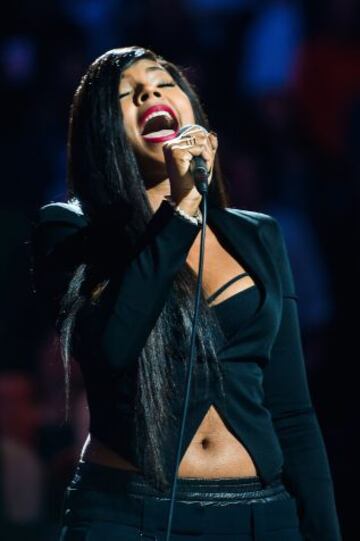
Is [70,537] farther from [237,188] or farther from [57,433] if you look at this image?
[237,188]

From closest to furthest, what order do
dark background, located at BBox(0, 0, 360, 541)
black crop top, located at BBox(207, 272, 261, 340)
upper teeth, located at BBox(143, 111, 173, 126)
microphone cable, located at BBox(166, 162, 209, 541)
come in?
1. microphone cable, located at BBox(166, 162, 209, 541)
2. black crop top, located at BBox(207, 272, 261, 340)
3. upper teeth, located at BBox(143, 111, 173, 126)
4. dark background, located at BBox(0, 0, 360, 541)

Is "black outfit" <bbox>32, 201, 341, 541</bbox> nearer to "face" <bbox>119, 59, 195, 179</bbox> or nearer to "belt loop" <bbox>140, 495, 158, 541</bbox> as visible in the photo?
"belt loop" <bbox>140, 495, 158, 541</bbox>

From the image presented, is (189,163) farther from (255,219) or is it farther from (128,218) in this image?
(255,219)

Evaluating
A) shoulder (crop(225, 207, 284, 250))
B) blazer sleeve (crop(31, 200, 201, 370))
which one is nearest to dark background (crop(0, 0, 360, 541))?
shoulder (crop(225, 207, 284, 250))

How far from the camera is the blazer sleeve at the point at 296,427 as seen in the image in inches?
100

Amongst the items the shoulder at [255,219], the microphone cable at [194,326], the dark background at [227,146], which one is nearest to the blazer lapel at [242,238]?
the shoulder at [255,219]

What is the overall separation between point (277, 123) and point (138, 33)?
3.00 feet

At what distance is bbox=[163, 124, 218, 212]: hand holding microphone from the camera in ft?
7.39

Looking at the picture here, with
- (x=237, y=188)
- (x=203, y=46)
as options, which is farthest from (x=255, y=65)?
(x=237, y=188)

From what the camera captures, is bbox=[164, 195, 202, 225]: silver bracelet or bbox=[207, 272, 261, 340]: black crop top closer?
bbox=[164, 195, 202, 225]: silver bracelet

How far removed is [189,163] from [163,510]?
2.16 feet

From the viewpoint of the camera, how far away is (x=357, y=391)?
4.68 m

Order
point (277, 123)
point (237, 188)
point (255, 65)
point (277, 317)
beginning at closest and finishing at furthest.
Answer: point (277, 317) < point (237, 188) < point (277, 123) < point (255, 65)

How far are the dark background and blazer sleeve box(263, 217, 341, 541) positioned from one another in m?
1.80
